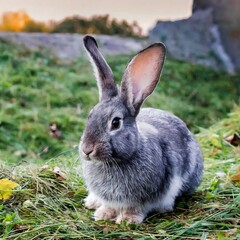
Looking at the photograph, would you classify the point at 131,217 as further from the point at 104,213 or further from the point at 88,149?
the point at 88,149

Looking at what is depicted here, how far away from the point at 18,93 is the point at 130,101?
489 centimetres

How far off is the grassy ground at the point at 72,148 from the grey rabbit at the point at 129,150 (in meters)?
0.14

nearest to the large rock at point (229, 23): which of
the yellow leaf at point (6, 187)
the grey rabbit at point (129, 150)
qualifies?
the grey rabbit at point (129, 150)

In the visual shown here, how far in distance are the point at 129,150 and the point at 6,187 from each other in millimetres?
878

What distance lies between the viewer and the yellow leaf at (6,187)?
375cm

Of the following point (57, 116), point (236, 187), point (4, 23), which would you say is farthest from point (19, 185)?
point (4, 23)

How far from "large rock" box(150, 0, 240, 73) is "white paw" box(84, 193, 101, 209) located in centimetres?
833

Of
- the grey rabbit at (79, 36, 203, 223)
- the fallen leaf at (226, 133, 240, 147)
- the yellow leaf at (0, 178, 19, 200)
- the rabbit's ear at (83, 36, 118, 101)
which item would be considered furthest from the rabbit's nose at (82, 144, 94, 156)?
the fallen leaf at (226, 133, 240, 147)

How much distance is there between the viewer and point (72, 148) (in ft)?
19.9

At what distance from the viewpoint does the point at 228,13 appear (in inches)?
480

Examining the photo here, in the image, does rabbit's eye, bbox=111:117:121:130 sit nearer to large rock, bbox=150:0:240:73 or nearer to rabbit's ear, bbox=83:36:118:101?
rabbit's ear, bbox=83:36:118:101

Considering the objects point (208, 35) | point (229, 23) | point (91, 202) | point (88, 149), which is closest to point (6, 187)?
point (91, 202)

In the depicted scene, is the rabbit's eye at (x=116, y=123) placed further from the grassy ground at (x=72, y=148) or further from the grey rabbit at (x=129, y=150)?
the grassy ground at (x=72, y=148)

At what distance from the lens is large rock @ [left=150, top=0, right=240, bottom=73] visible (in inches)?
474
